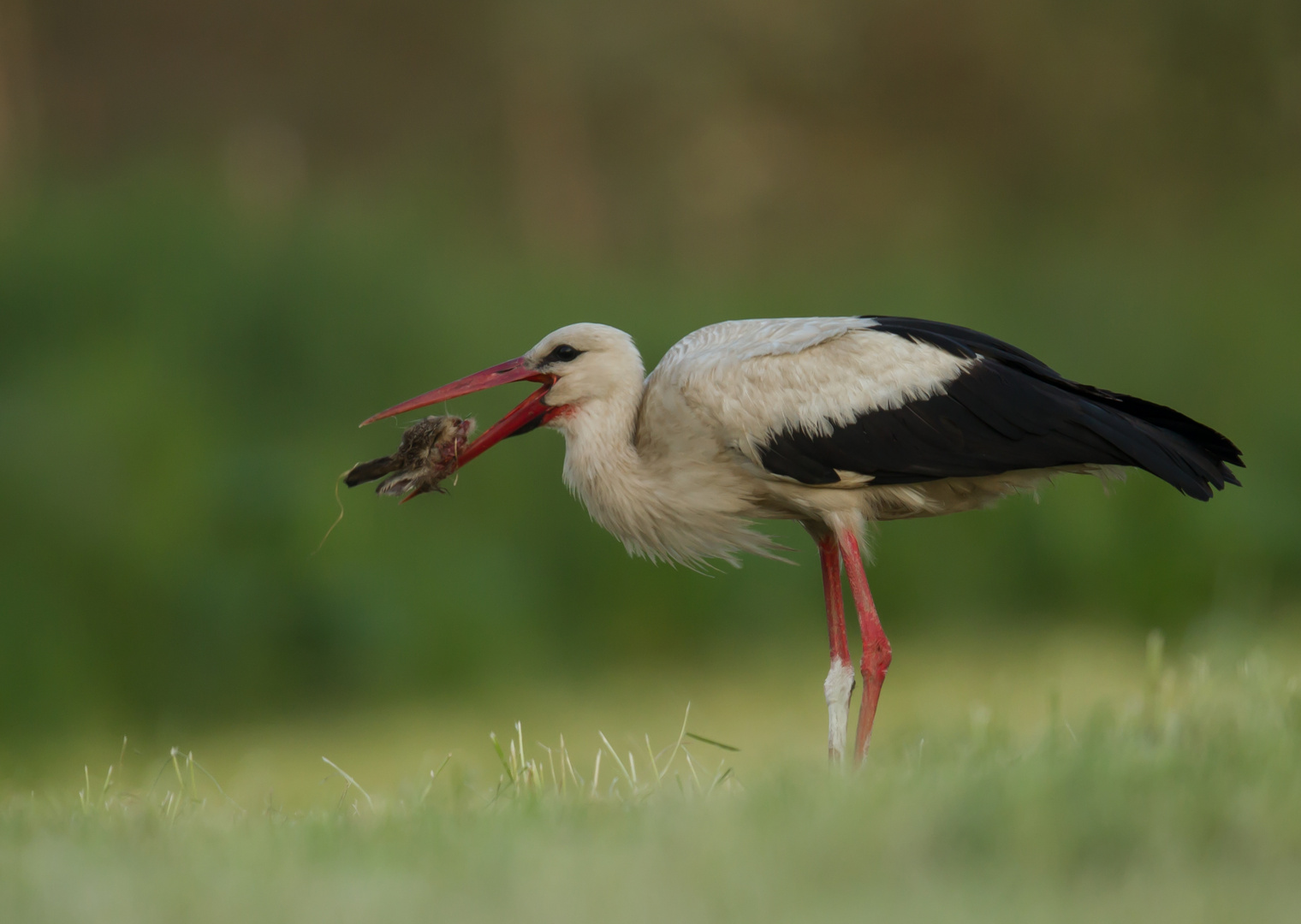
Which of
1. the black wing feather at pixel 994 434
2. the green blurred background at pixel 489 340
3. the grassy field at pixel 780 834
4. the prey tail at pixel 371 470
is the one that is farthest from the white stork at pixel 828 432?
the green blurred background at pixel 489 340

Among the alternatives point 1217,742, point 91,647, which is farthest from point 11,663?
point 1217,742

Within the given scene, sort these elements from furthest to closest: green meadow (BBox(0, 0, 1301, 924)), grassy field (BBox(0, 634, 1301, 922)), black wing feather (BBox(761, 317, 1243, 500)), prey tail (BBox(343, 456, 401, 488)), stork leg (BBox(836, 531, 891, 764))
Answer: prey tail (BBox(343, 456, 401, 488)), stork leg (BBox(836, 531, 891, 764)), black wing feather (BBox(761, 317, 1243, 500)), green meadow (BBox(0, 0, 1301, 924)), grassy field (BBox(0, 634, 1301, 922))

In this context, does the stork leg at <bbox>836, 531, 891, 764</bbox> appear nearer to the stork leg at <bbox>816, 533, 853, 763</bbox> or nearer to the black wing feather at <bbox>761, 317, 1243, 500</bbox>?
the stork leg at <bbox>816, 533, 853, 763</bbox>

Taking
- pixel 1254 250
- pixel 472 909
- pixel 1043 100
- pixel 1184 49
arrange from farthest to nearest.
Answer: pixel 1043 100
pixel 1184 49
pixel 1254 250
pixel 472 909

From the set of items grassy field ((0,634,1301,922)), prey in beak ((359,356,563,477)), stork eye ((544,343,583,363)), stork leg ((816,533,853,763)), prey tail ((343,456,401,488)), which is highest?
stork eye ((544,343,583,363))

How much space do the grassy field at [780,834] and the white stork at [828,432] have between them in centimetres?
55

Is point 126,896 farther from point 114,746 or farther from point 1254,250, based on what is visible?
point 1254,250

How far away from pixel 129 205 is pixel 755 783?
6931 millimetres

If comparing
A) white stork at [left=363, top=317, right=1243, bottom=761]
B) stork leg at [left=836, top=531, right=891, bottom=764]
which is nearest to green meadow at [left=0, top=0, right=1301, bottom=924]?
stork leg at [left=836, top=531, right=891, bottom=764]

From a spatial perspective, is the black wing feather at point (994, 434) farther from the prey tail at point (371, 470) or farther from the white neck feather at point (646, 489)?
the prey tail at point (371, 470)

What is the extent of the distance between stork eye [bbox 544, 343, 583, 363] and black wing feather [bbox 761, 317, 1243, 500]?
2.21 feet

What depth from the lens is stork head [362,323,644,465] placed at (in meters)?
4.17

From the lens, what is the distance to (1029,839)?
2.08 m

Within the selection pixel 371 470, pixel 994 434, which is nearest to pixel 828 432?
pixel 994 434
